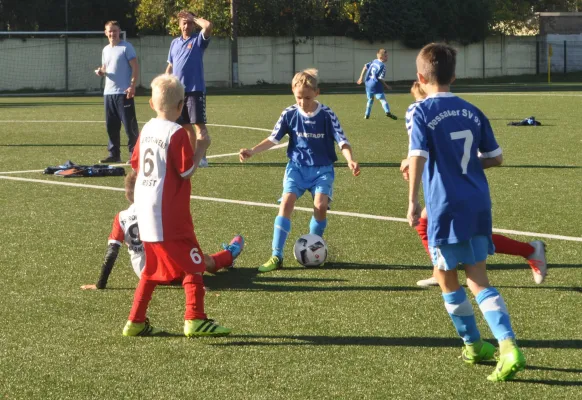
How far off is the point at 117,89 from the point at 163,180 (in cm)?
1032

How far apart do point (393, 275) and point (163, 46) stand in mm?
42894

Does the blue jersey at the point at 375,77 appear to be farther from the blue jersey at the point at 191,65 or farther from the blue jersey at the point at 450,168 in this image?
the blue jersey at the point at 450,168

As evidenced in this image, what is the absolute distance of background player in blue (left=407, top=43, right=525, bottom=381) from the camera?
5.18 meters

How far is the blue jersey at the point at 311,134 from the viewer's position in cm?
838

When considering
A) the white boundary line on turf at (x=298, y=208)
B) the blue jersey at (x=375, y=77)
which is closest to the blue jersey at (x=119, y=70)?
the white boundary line on turf at (x=298, y=208)

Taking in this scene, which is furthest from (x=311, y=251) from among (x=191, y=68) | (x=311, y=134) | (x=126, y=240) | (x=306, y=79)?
(x=191, y=68)

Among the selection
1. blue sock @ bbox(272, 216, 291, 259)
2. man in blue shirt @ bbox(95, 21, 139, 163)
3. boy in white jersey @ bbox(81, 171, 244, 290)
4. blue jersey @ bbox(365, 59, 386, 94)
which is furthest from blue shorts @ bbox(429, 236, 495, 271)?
blue jersey @ bbox(365, 59, 386, 94)

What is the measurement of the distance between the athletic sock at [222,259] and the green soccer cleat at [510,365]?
310cm

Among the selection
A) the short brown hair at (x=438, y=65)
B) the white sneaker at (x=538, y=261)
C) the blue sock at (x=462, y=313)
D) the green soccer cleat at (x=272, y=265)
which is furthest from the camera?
the green soccer cleat at (x=272, y=265)

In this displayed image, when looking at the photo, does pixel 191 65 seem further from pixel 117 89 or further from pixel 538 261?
pixel 538 261

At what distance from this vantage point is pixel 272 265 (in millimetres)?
8016

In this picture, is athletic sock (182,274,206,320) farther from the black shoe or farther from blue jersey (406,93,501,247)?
the black shoe

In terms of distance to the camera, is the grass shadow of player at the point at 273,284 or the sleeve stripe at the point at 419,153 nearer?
the sleeve stripe at the point at 419,153

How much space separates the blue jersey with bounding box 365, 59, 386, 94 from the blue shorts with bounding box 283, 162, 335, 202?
17.6 metres
